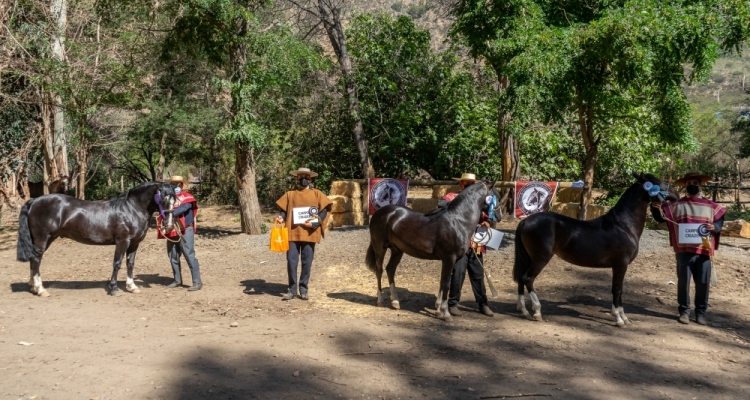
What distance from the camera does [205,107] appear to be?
23.7 metres

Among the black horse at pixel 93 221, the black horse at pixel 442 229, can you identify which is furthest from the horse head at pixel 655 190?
the black horse at pixel 93 221

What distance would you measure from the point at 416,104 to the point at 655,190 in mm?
11744

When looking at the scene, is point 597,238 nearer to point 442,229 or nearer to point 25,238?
point 442,229

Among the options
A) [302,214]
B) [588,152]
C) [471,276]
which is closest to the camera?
[471,276]

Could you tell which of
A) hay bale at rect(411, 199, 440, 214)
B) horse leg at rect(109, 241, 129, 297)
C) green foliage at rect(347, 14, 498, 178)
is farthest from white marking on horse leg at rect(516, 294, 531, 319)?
green foliage at rect(347, 14, 498, 178)

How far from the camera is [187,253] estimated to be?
10227mm

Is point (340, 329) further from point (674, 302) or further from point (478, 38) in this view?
point (478, 38)

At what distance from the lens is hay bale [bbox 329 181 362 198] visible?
15.6m

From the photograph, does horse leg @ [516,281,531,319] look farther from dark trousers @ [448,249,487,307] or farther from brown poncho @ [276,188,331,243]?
brown poncho @ [276,188,331,243]

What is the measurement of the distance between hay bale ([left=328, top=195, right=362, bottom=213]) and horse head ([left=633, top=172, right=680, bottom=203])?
27.4 ft

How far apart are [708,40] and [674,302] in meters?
4.55

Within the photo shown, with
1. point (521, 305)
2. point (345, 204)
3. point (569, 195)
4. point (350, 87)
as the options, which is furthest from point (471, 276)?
point (350, 87)

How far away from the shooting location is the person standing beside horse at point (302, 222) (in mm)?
9398

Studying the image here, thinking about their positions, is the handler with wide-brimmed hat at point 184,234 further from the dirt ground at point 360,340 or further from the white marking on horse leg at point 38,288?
the white marking on horse leg at point 38,288
